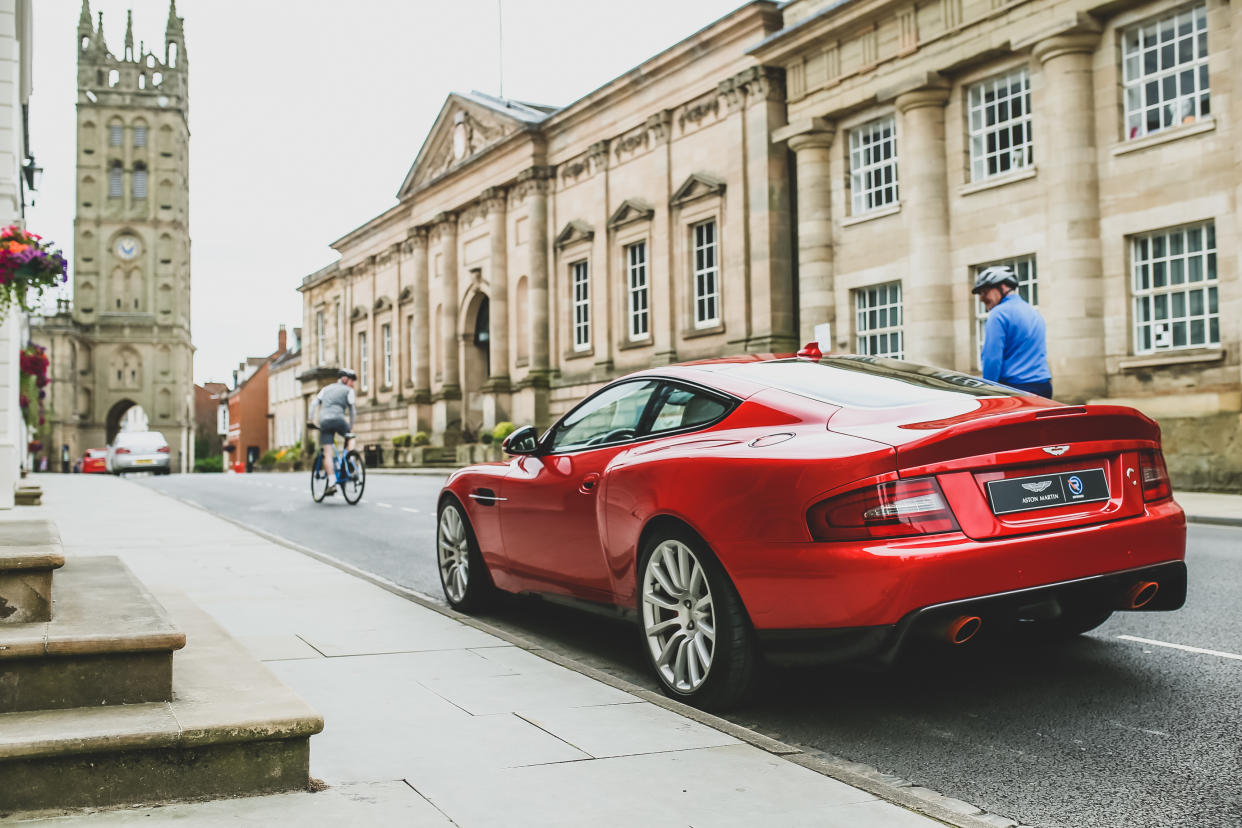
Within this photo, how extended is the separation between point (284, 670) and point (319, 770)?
1.72m

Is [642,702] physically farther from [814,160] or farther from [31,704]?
[814,160]

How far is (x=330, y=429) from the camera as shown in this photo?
17844mm

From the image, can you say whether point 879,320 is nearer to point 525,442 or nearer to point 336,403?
point 336,403

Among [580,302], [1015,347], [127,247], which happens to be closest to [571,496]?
[1015,347]

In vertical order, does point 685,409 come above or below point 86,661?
above

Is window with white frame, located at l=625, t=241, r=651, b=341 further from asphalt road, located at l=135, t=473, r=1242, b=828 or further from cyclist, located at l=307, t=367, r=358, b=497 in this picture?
asphalt road, located at l=135, t=473, r=1242, b=828

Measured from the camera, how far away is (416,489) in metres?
23.0

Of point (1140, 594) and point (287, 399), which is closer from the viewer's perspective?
point (1140, 594)

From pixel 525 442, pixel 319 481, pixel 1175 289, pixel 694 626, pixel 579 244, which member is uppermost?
pixel 579 244

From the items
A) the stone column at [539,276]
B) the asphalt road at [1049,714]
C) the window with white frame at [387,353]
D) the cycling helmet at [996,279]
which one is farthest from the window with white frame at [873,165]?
the window with white frame at [387,353]

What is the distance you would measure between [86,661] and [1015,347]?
6572 mm

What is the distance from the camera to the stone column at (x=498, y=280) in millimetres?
40906

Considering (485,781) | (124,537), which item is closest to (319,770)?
(485,781)

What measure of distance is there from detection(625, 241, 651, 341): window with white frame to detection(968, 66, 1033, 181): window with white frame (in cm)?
1286
